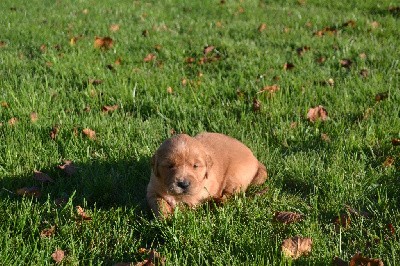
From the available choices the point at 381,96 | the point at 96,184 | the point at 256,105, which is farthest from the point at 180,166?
the point at 381,96

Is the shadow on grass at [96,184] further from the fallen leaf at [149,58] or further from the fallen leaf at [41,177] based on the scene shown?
the fallen leaf at [149,58]

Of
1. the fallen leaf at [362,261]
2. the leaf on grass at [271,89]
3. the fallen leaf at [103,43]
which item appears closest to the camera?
the fallen leaf at [362,261]

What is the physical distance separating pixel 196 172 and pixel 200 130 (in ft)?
4.32

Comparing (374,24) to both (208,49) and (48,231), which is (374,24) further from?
(48,231)

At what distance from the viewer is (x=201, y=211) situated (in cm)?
327

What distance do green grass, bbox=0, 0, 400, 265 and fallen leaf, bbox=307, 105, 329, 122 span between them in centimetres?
6

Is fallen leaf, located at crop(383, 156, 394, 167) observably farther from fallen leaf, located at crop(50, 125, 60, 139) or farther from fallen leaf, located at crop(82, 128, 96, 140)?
fallen leaf, located at crop(50, 125, 60, 139)

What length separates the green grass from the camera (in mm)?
2986

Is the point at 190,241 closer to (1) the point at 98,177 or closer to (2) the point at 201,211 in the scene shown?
(2) the point at 201,211

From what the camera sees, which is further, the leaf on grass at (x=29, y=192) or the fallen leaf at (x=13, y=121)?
the fallen leaf at (x=13, y=121)

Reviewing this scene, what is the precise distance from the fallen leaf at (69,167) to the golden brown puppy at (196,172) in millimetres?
763

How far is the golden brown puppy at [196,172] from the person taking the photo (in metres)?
3.13

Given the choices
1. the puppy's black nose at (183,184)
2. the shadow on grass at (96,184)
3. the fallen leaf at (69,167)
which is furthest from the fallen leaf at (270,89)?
the puppy's black nose at (183,184)

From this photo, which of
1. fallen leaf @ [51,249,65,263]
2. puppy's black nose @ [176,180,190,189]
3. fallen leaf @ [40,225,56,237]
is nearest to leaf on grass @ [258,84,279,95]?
puppy's black nose @ [176,180,190,189]
